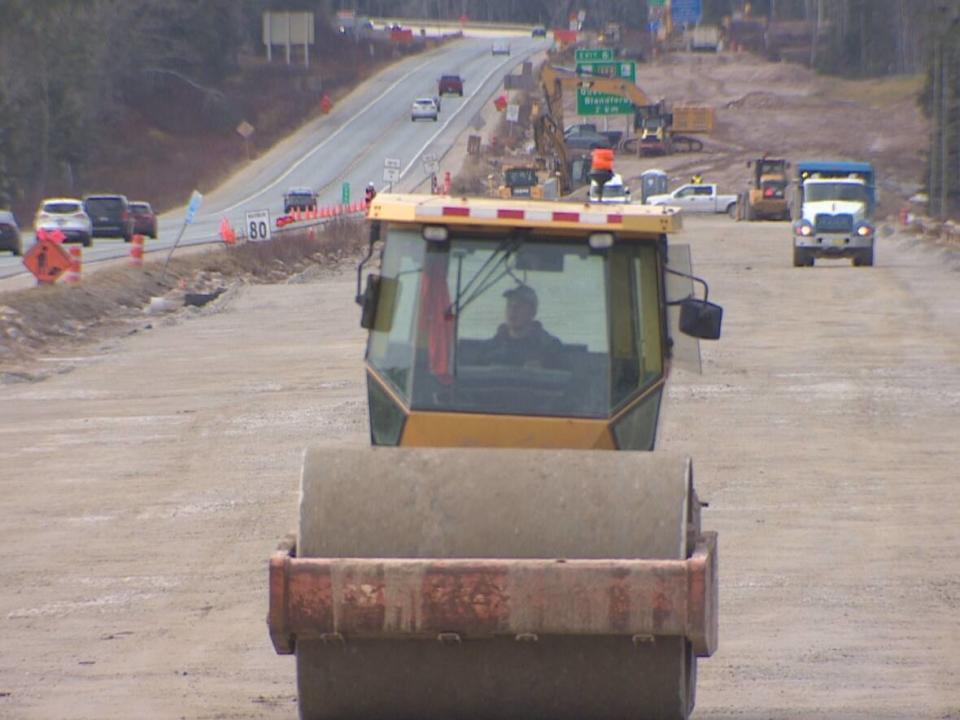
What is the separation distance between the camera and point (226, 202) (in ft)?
258

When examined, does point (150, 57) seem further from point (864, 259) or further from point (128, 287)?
point (128, 287)

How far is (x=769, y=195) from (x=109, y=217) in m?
26.2

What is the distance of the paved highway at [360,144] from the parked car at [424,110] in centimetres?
45

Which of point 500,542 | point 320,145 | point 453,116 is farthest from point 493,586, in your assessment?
point 453,116

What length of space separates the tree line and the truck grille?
59.6 feet

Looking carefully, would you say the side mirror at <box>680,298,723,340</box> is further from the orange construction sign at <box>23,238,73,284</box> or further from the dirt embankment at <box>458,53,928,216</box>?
the dirt embankment at <box>458,53,928,216</box>

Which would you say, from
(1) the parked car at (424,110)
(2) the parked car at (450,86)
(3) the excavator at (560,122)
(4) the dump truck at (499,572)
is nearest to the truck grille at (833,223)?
(3) the excavator at (560,122)

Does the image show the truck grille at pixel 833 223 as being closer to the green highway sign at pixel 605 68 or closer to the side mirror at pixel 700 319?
the green highway sign at pixel 605 68

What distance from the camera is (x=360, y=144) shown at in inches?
3743

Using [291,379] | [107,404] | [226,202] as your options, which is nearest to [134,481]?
[107,404]

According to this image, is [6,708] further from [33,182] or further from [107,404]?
[33,182]

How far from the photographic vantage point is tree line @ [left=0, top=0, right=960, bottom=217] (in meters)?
69.6

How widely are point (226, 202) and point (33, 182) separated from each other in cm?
1252

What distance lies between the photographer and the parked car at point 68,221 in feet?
166
